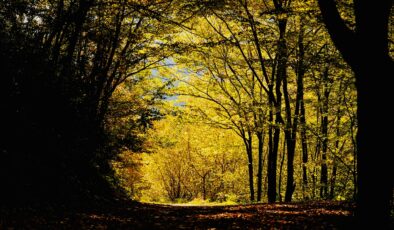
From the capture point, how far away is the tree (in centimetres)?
547

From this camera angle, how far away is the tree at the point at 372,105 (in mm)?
5469

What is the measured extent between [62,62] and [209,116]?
12.3 metres

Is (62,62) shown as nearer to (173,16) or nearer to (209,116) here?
(173,16)

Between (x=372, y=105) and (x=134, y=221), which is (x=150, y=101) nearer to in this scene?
(x=134, y=221)

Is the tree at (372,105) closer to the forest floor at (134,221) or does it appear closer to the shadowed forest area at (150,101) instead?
the shadowed forest area at (150,101)

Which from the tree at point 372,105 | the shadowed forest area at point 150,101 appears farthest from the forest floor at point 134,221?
the tree at point 372,105

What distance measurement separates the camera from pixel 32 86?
10164mm

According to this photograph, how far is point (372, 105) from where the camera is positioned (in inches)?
219

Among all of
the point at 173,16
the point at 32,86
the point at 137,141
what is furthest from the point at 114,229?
the point at 173,16

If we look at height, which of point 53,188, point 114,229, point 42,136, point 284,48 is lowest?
point 114,229

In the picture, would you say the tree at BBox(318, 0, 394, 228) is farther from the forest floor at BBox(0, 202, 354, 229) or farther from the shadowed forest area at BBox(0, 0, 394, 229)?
the forest floor at BBox(0, 202, 354, 229)

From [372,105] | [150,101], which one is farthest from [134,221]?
[150,101]

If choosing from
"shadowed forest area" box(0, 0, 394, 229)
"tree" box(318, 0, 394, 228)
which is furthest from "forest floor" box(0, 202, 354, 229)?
"tree" box(318, 0, 394, 228)

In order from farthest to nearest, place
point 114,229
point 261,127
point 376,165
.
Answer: point 261,127 < point 114,229 < point 376,165
